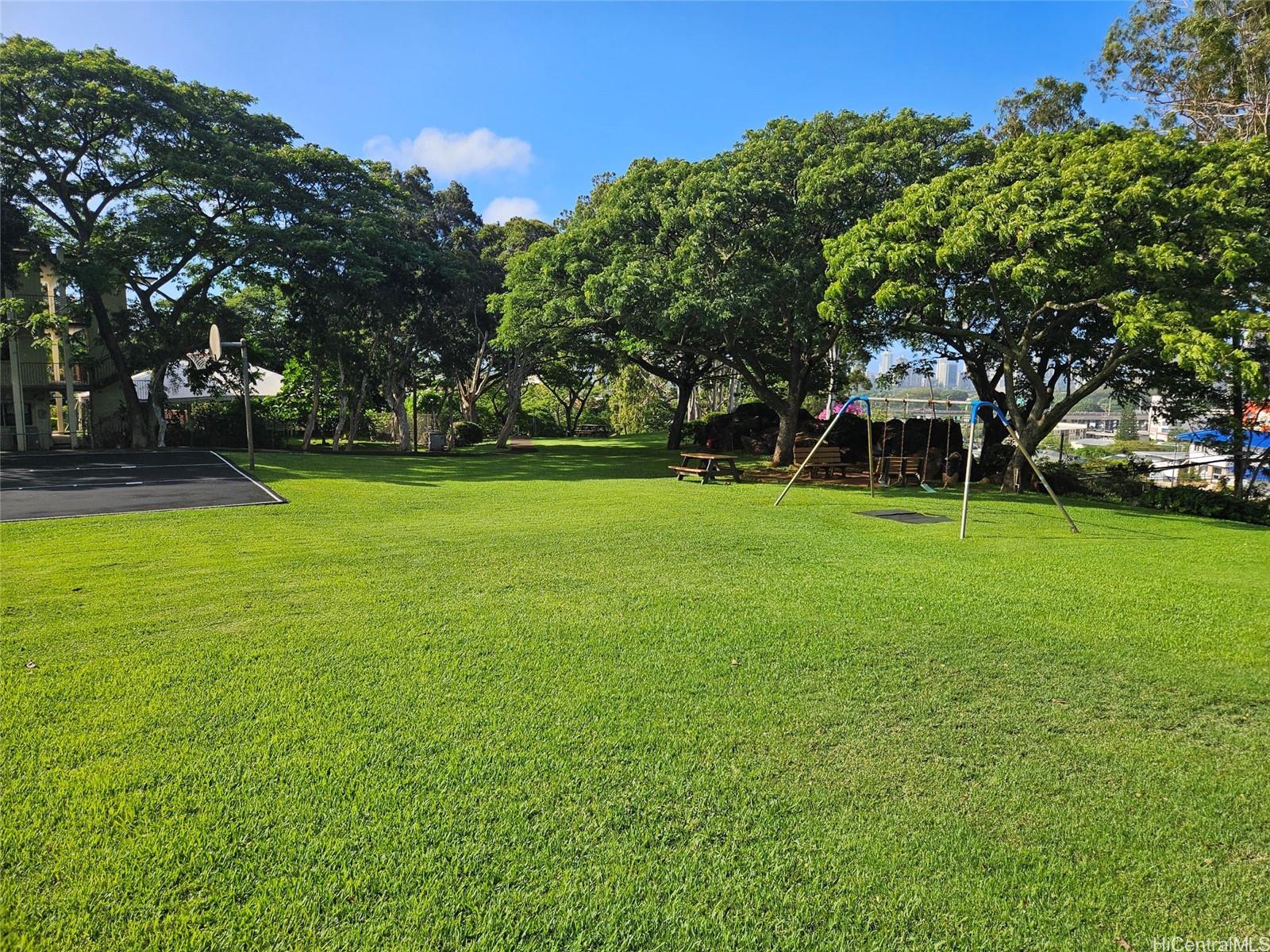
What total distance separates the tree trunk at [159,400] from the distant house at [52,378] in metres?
1.60

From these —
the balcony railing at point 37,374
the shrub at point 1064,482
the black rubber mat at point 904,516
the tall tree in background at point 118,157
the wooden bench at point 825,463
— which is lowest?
the black rubber mat at point 904,516

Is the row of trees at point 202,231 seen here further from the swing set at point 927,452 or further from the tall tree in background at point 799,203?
the swing set at point 927,452

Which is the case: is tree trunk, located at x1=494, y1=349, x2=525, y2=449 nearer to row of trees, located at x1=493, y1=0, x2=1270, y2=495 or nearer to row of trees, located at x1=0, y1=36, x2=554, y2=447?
row of trees, located at x1=0, y1=36, x2=554, y2=447

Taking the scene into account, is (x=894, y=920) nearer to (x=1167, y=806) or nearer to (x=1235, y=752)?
(x=1167, y=806)

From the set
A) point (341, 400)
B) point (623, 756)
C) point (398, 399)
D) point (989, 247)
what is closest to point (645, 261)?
point (989, 247)

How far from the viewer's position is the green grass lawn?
93.5 inches

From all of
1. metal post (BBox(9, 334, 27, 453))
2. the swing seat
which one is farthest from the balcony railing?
the swing seat

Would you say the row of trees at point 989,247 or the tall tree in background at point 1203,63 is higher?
the tall tree in background at point 1203,63

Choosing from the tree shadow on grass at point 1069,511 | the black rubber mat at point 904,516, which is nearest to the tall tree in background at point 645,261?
the tree shadow on grass at point 1069,511

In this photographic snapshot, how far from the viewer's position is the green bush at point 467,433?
35000 millimetres

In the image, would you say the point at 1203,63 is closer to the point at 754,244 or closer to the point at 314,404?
the point at 754,244

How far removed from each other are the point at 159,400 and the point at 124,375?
4.42 feet

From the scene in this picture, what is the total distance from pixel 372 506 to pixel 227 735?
7959mm

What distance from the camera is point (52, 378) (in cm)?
2491
